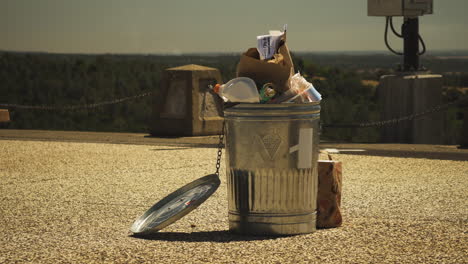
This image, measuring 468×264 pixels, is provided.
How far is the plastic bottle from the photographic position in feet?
21.4

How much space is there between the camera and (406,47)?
1655cm

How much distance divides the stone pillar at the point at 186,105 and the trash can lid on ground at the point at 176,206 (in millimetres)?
8231

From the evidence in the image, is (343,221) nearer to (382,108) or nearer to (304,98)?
(304,98)

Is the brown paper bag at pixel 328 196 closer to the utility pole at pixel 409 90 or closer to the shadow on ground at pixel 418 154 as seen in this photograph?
the shadow on ground at pixel 418 154

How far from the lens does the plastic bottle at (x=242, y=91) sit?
653 centimetres

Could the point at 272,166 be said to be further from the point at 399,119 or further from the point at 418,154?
the point at 399,119

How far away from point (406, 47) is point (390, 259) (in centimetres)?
1111

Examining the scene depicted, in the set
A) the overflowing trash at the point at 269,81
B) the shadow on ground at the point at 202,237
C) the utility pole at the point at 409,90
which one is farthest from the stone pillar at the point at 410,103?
the shadow on ground at the point at 202,237

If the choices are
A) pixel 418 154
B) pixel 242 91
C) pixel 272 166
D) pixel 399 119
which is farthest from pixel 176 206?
pixel 399 119

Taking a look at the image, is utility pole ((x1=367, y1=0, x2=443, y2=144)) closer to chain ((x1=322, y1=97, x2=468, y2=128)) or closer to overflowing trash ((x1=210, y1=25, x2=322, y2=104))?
chain ((x1=322, y1=97, x2=468, y2=128))

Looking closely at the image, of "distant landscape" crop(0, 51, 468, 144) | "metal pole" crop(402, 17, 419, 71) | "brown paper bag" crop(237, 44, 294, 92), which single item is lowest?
"distant landscape" crop(0, 51, 468, 144)

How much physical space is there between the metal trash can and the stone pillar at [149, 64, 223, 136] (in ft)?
28.0

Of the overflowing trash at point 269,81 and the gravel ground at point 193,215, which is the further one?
the overflowing trash at point 269,81

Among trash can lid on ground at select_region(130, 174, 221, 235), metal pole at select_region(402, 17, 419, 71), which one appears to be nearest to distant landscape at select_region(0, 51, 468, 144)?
metal pole at select_region(402, 17, 419, 71)
